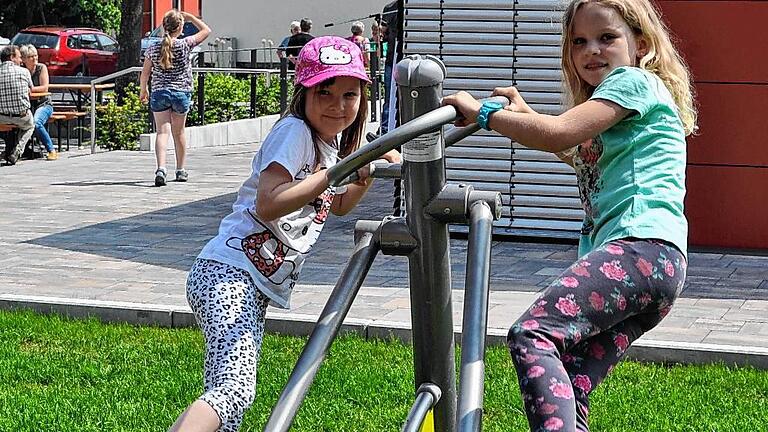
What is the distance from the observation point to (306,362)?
9.99 ft

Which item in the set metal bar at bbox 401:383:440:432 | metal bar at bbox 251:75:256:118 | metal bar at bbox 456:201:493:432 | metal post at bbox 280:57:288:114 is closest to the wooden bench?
metal bar at bbox 251:75:256:118

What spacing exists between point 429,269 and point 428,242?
0.08 m

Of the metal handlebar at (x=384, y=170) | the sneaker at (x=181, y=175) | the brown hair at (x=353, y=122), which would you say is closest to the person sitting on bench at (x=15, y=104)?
the sneaker at (x=181, y=175)

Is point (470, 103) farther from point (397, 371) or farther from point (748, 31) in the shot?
point (748, 31)

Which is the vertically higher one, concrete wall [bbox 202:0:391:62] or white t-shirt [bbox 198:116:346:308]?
white t-shirt [bbox 198:116:346:308]

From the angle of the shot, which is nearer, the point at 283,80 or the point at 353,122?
the point at 353,122

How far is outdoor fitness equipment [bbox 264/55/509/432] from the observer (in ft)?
9.87

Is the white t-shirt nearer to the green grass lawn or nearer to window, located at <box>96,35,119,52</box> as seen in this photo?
the green grass lawn

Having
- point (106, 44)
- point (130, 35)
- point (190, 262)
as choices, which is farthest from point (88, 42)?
point (190, 262)

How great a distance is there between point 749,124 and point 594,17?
6.33 meters

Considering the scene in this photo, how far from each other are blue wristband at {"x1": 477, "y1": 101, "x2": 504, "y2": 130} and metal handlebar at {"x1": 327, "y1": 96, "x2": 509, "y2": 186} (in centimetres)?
14

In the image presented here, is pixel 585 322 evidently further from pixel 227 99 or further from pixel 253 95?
pixel 253 95

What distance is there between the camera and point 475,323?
3.08 metres

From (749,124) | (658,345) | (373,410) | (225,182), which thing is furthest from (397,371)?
(225,182)
